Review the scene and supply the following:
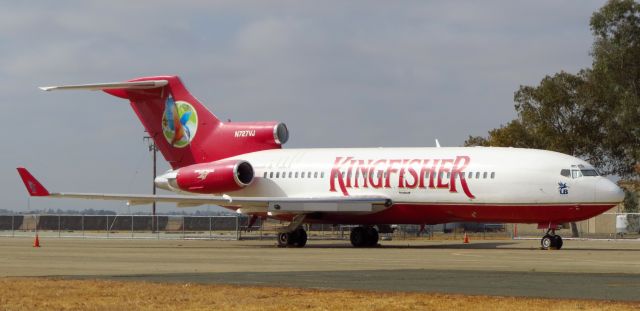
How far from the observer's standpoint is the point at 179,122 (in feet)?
163

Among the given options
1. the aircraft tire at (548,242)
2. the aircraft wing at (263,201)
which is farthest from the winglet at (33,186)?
the aircraft tire at (548,242)

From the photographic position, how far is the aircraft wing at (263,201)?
41844 millimetres

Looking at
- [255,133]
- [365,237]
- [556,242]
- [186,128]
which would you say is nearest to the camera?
[556,242]

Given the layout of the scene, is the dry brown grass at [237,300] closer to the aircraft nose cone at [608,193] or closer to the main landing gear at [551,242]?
the main landing gear at [551,242]

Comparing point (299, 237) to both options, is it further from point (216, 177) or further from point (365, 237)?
point (216, 177)

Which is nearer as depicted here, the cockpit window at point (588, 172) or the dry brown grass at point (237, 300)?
the dry brown grass at point (237, 300)

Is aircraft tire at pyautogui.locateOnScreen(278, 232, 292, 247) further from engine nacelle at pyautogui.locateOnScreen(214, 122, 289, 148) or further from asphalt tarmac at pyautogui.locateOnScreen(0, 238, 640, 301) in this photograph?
asphalt tarmac at pyautogui.locateOnScreen(0, 238, 640, 301)

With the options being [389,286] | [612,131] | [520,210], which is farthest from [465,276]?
[612,131]

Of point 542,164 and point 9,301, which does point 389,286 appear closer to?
point 9,301

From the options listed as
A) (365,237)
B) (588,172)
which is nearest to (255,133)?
(365,237)

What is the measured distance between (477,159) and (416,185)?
8.03ft

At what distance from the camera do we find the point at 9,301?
55.9 feet

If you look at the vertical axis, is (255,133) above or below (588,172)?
above

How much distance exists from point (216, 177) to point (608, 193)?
51.1ft
